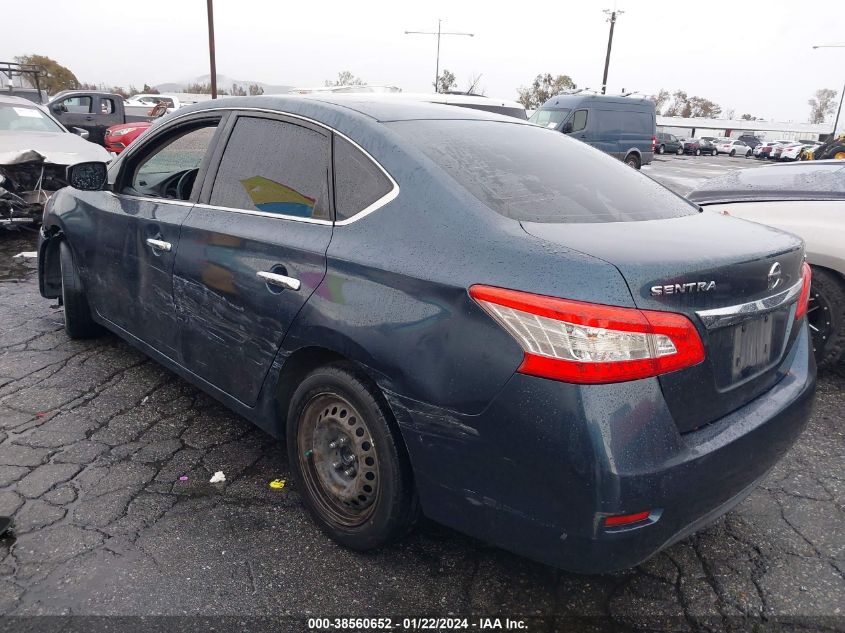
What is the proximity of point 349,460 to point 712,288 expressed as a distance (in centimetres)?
139

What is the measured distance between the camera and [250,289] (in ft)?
8.43

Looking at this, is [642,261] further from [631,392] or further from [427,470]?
[427,470]

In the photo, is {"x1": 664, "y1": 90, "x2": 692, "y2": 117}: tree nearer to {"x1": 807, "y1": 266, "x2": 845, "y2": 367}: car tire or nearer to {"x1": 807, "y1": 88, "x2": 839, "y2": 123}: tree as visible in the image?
{"x1": 807, "y1": 88, "x2": 839, "y2": 123}: tree

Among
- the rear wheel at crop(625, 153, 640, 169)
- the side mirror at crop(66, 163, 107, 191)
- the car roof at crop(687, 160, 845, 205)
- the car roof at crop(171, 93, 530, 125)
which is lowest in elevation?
the rear wheel at crop(625, 153, 640, 169)

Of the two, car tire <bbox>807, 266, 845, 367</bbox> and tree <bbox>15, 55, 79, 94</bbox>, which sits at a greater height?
tree <bbox>15, 55, 79, 94</bbox>

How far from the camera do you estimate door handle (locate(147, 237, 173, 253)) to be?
3.05 metres

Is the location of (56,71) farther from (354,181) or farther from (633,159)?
(354,181)

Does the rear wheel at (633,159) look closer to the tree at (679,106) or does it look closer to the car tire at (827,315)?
the car tire at (827,315)

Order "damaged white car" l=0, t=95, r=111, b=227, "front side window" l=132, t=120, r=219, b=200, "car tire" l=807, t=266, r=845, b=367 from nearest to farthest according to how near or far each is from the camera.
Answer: "front side window" l=132, t=120, r=219, b=200 → "car tire" l=807, t=266, r=845, b=367 → "damaged white car" l=0, t=95, r=111, b=227

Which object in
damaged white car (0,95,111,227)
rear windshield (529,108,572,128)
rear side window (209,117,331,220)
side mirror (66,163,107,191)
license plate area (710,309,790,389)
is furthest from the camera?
rear windshield (529,108,572,128)

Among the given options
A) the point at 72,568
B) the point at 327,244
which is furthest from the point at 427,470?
the point at 72,568

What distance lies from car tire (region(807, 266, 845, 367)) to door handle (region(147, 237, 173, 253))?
12.3 feet

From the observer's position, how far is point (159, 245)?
122 inches

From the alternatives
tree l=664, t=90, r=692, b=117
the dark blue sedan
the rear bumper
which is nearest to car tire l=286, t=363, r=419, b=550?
the dark blue sedan
